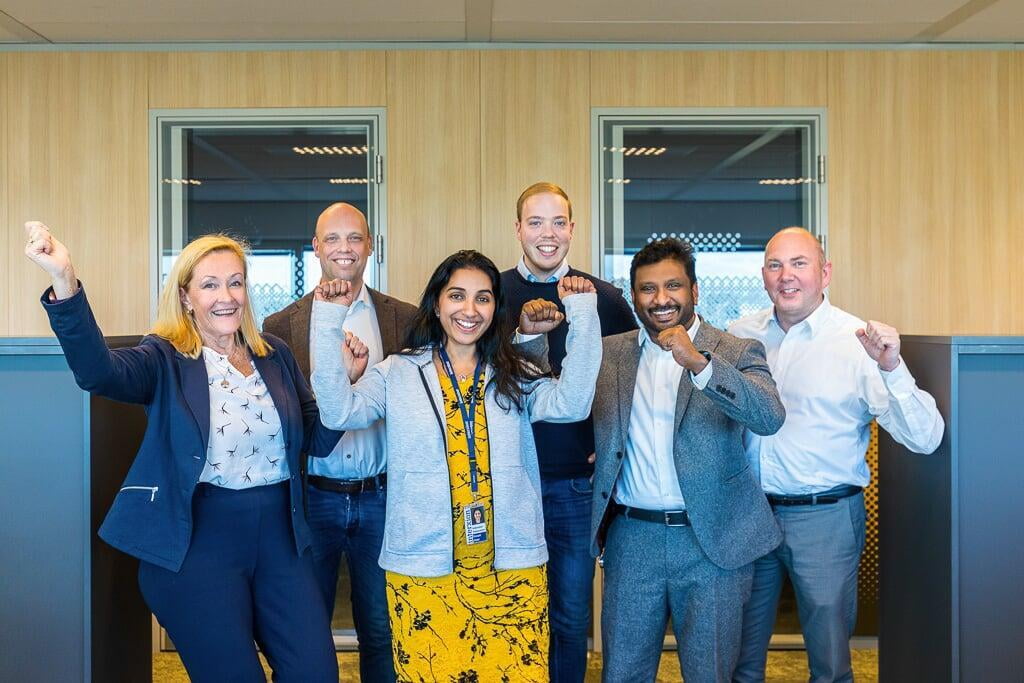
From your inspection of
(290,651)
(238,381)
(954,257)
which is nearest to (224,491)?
(238,381)

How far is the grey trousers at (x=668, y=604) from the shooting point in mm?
2705

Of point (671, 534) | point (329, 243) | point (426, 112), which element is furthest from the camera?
point (426, 112)

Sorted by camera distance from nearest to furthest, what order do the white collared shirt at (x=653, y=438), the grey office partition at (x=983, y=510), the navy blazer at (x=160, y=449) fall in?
the navy blazer at (x=160, y=449)
the white collared shirt at (x=653, y=438)
the grey office partition at (x=983, y=510)

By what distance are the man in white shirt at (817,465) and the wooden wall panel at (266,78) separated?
243 cm

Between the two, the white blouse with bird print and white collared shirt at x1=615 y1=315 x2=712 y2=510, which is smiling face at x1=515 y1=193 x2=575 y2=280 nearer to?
white collared shirt at x1=615 y1=315 x2=712 y2=510

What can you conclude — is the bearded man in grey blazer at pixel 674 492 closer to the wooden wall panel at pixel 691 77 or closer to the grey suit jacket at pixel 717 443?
the grey suit jacket at pixel 717 443

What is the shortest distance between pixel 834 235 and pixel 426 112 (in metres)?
2.09

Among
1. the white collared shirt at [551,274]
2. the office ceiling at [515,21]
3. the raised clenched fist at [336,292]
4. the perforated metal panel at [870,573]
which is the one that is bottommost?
the perforated metal panel at [870,573]

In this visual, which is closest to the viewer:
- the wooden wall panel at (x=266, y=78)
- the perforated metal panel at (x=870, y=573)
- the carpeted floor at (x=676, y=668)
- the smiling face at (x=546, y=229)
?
the smiling face at (x=546, y=229)

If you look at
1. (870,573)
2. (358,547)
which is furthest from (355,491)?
(870,573)

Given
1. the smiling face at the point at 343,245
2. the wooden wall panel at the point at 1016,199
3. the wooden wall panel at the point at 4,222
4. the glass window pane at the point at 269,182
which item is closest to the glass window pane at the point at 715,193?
the wooden wall panel at the point at 1016,199

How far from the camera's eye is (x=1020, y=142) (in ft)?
15.4

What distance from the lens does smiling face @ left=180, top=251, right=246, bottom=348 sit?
2531 mm

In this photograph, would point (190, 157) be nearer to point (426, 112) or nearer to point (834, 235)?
point (426, 112)
